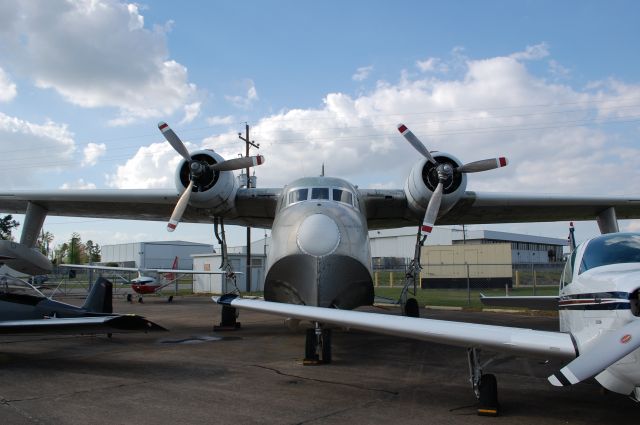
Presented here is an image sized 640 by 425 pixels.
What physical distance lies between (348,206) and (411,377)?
374 centimetres

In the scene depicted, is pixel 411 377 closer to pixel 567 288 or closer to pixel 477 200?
pixel 567 288

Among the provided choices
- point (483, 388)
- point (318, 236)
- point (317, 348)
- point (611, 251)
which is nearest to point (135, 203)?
point (318, 236)

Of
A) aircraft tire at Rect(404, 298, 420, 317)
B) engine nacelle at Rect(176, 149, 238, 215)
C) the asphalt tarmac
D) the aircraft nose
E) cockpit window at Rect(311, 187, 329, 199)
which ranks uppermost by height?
engine nacelle at Rect(176, 149, 238, 215)

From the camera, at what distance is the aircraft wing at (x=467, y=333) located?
4.27 meters

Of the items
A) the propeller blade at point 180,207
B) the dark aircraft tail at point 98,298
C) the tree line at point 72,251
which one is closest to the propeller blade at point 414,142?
the propeller blade at point 180,207

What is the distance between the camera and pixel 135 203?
13.5 meters

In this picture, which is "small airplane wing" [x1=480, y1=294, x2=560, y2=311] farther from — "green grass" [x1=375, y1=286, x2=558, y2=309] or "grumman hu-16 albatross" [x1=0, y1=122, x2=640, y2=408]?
"green grass" [x1=375, y1=286, x2=558, y2=309]

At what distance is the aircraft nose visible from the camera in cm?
827

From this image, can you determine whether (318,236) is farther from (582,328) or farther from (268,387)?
(582,328)

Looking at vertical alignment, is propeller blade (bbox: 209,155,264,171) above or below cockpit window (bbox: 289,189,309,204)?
above

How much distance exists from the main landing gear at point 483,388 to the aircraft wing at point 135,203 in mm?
7721

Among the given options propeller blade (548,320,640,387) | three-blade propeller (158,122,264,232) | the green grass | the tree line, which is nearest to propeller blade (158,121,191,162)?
three-blade propeller (158,122,264,232)

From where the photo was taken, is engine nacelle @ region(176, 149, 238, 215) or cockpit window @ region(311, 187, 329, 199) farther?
engine nacelle @ region(176, 149, 238, 215)

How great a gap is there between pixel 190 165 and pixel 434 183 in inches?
218
